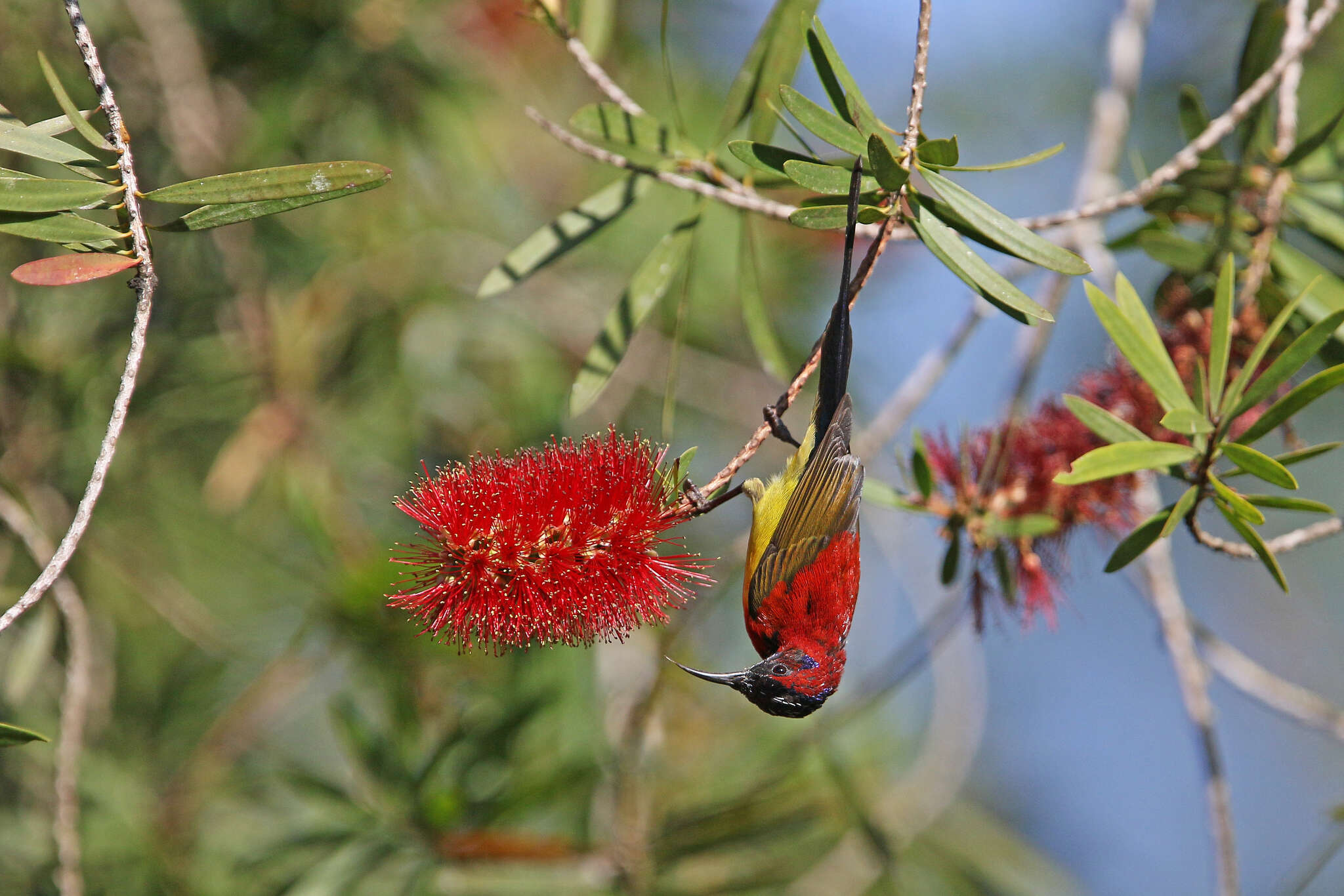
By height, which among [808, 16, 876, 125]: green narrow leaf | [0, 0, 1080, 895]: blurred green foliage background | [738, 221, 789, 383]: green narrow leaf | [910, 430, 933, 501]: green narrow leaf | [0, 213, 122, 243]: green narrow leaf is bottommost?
[0, 0, 1080, 895]: blurred green foliage background

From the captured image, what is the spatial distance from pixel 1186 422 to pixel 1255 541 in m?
0.17

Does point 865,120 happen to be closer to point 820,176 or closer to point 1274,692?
point 820,176

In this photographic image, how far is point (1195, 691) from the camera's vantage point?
170cm

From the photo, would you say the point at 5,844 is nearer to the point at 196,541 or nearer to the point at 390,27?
the point at 196,541

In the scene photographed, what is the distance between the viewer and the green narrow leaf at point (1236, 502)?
1.12 metres

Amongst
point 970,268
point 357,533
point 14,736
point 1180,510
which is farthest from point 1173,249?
point 357,533

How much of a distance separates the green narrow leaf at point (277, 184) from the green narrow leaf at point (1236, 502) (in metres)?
1.03

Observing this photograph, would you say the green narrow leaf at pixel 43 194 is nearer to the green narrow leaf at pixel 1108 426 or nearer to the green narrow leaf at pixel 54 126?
the green narrow leaf at pixel 54 126

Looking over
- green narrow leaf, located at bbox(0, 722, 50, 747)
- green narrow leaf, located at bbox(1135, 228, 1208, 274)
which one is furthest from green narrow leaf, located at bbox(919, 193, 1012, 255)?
green narrow leaf, located at bbox(0, 722, 50, 747)

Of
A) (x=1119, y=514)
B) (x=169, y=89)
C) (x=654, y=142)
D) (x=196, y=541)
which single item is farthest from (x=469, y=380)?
(x=1119, y=514)

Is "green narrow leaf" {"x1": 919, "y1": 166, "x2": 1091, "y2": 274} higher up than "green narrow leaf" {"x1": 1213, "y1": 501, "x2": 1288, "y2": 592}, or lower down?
higher up

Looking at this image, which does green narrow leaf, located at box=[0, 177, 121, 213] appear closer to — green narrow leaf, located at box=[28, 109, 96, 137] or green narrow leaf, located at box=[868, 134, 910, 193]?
green narrow leaf, located at box=[28, 109, 96, 137]

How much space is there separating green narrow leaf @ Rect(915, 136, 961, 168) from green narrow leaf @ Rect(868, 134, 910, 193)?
0.13ft

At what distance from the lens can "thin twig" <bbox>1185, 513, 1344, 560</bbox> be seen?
1.25 metres
